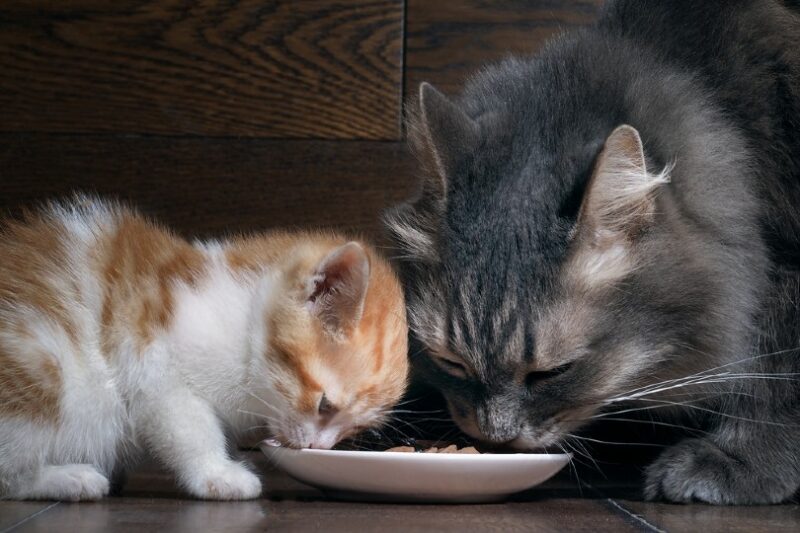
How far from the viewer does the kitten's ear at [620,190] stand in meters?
1.41

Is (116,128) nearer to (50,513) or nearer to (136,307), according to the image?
(136,307)

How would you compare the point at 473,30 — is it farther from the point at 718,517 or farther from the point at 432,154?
the point at 718,517

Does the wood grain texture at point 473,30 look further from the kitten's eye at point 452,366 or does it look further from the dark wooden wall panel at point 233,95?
the kitten's eye at point 452,366

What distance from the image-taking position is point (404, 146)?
2.43 metres

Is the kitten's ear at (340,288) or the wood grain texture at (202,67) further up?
the wood grain texture at (202,67)

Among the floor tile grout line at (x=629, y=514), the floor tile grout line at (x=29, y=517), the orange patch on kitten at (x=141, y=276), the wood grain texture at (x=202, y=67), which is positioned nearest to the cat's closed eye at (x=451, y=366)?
the floor tile grout line at (x=629, y=514)

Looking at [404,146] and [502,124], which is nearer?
[502,124]

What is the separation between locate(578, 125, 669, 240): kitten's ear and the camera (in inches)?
55.7

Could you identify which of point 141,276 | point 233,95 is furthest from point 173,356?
point 233,95

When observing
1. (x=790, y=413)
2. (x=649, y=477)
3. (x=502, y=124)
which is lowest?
(x=649, y=477)

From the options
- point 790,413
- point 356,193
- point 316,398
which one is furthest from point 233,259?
point 790,413

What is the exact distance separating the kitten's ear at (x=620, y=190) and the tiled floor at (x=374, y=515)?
1.42 ft

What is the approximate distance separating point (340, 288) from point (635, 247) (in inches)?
18.8

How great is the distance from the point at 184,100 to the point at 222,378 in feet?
3.34
